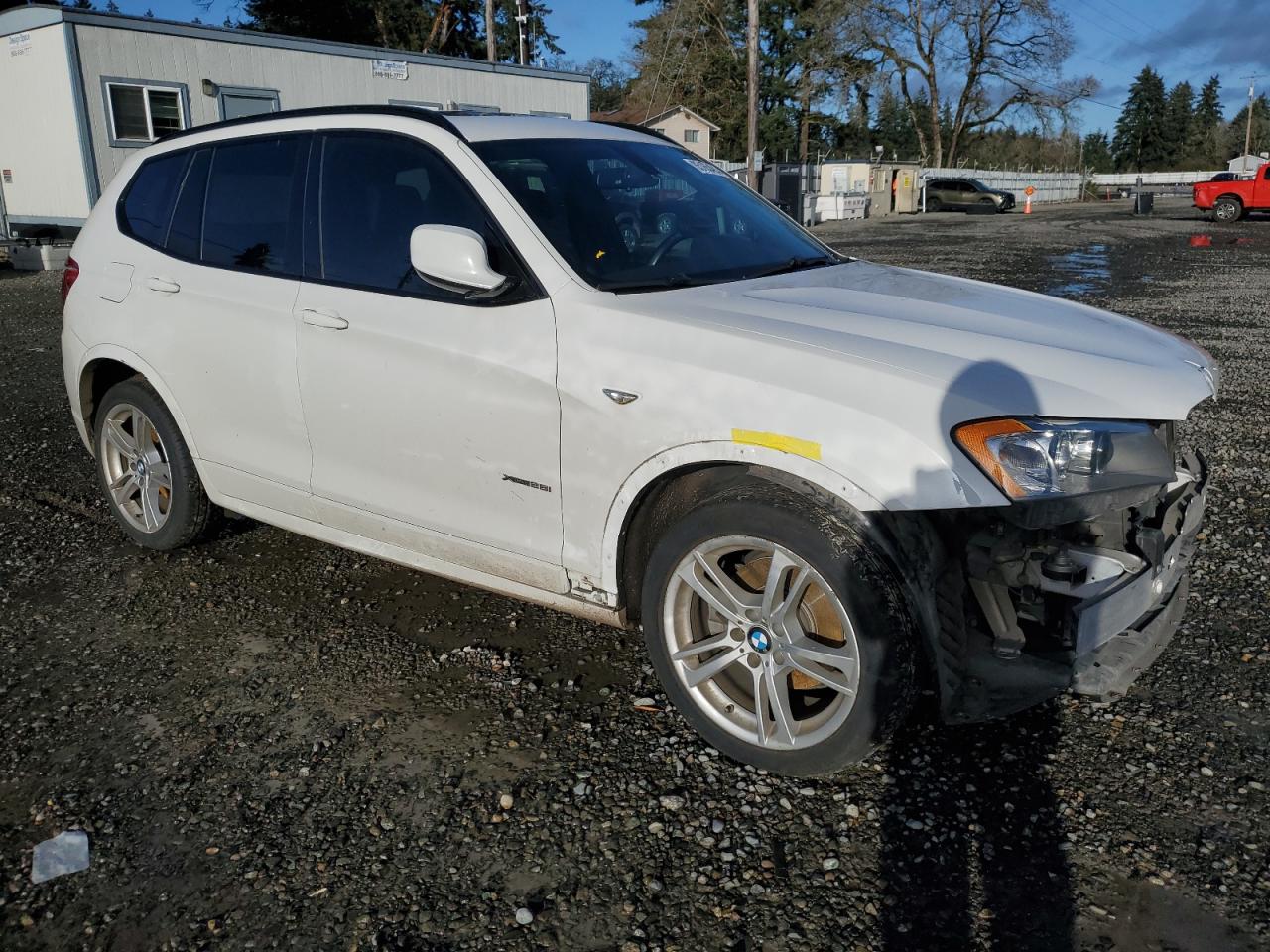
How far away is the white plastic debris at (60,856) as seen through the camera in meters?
2.70

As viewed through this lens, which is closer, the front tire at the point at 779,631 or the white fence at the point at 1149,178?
the front tire at the point at 779,631

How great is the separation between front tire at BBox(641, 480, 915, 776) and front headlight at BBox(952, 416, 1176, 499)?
370 mm

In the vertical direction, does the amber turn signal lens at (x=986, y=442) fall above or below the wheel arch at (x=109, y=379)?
above

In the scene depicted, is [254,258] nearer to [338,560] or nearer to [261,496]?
[261,496]

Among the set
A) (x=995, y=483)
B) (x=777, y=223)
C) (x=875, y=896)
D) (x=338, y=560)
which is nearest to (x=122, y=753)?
(x=338, y=560)

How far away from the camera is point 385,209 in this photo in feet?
12.5

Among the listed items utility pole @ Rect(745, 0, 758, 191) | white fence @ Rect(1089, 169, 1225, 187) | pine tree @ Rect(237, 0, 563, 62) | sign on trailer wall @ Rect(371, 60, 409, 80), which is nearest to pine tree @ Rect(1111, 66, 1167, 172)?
white fence @ Rect(1089, 169, 1225, 187)

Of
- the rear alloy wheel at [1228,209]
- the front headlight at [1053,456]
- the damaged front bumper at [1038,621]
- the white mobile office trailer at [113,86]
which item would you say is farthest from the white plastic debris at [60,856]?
the rear alloy wheel at [1228,209]

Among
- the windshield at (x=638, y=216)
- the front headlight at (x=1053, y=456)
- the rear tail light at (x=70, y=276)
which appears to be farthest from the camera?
the rear tail light at (x=70, y=276)

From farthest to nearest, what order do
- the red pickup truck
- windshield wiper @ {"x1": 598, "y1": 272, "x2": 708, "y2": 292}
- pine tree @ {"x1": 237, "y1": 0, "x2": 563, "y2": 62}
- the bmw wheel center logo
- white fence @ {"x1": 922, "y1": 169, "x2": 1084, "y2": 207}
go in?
white fence @ {"x1": 922, "y1": 169, "x2": 1084, "y2": 207} < pine tree @ {"x1": 237, "y1": 0, "x2": 563, "y2": 62} < the red pickup truck < windshield wiper @ {"x1": 598, "y1": 272, "x2": 708, "y2": 292} < the bmw wheel center logo

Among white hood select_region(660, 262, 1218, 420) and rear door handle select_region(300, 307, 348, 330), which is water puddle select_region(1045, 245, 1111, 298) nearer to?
white hood select_region(660, 262, 1218, 420)

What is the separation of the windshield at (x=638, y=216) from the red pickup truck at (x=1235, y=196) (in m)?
34.8

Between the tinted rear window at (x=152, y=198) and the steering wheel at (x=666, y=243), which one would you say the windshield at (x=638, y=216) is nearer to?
the steering wheel at (x=666, y=243)

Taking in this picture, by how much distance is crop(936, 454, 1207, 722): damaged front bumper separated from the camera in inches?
107
